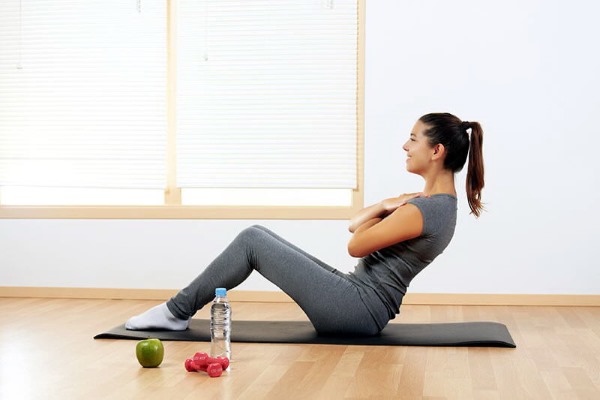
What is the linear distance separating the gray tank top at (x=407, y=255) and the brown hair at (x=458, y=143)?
113 mm

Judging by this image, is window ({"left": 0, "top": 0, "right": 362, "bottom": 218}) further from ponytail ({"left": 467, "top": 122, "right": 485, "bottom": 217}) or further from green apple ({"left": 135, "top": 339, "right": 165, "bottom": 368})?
green apple ({"left": 135, "top": 339, "right": 165, "bottom": 368})

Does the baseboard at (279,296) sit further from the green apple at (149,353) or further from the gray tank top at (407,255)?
the green apple at (149,353)

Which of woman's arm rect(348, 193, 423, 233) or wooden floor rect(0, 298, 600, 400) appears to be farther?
woman's arm rect(348, 193, 423, 233)

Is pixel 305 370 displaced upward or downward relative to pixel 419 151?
downward

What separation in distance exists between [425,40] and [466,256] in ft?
4.28

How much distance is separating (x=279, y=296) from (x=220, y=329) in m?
2.00

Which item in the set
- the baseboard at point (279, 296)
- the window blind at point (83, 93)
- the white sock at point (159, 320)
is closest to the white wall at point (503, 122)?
the baseboard at point (279, 296)

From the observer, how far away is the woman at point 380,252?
3.94m

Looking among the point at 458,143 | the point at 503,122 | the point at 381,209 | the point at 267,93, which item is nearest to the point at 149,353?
the point at 381,209

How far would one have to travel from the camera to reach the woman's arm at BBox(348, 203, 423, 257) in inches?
152

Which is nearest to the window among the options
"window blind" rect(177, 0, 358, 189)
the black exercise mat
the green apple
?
"window blind" rect(177, 0, 358, 189)

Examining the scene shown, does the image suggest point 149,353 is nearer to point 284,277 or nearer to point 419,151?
point 284,277

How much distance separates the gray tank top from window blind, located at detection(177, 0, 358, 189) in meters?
1.84

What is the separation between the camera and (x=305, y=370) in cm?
345
